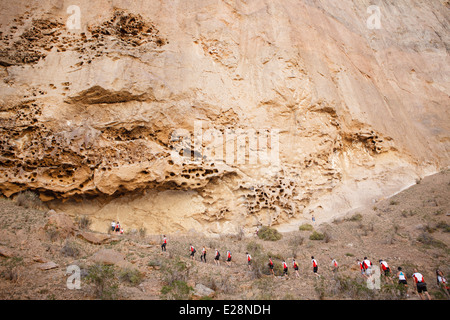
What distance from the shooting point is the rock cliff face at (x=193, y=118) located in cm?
1278

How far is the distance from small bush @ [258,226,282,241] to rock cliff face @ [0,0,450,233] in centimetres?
91

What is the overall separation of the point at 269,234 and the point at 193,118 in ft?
23.0

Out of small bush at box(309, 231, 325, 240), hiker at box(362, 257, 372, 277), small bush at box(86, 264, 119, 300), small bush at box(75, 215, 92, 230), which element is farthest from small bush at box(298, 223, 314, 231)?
small bush at box(75, 215, 92, 230)

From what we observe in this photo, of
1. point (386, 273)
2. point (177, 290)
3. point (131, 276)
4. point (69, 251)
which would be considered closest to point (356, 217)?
point (386, 273)

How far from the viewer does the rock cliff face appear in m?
12.8

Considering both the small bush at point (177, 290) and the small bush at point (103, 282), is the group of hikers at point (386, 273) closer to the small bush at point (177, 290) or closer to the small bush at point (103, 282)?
the small bush at point (177, 290)

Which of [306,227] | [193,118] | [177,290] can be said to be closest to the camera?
[177,290]

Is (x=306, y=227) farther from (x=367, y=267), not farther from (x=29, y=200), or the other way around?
(x=29, y=200)

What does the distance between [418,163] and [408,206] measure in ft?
20.7

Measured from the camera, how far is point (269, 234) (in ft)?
43.6

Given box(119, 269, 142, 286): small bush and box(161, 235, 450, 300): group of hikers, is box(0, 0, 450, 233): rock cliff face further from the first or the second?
box(119, 269, 142, 286): small bush

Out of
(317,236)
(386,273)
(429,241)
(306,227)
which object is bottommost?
(306,227)

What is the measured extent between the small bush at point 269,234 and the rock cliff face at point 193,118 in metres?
0.91

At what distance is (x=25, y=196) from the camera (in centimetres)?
1187
